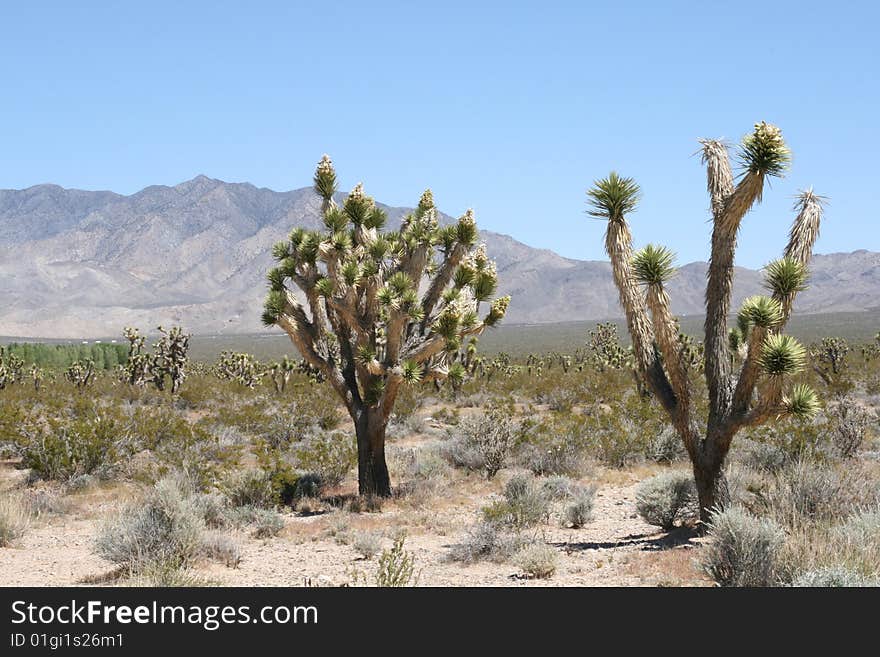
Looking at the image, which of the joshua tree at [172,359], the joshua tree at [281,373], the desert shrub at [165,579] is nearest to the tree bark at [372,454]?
the desert shrub at [165,579]

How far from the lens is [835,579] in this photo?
6.16 m

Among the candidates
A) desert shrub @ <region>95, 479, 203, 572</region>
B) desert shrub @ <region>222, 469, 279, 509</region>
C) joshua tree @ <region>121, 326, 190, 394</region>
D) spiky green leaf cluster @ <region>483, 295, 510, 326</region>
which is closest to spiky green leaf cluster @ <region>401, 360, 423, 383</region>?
spiky green leaf cluster @ <region>483, 295, 510, 326</region>

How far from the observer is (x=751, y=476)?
1227 cm

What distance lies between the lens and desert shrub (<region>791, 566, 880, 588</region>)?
19.9ft

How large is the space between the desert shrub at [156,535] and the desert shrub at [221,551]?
0.59 feet

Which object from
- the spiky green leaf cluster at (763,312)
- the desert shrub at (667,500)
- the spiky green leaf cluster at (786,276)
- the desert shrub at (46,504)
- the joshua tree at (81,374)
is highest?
the spiky green leaf cluster at (786,276)

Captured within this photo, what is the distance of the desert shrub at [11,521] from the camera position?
1038 cm

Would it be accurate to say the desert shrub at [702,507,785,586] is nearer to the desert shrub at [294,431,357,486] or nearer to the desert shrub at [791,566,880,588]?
the desert shrub at [791,566,880,588]

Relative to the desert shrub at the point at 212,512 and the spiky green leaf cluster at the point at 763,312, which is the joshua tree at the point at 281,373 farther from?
the spiky green leaf cluster at the point at 763,312

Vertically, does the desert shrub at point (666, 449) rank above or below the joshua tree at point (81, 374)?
below

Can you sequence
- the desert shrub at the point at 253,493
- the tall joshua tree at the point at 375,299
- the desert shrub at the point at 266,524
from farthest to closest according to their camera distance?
1. the tall joshua tree at the point at 375,299
2. the desert shrub at the point at 253,493
3. the desert shrub at the point at 266,524

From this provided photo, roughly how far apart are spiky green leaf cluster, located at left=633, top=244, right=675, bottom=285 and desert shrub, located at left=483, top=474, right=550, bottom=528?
11.8 feet

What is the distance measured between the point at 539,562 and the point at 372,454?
18.7 ft
